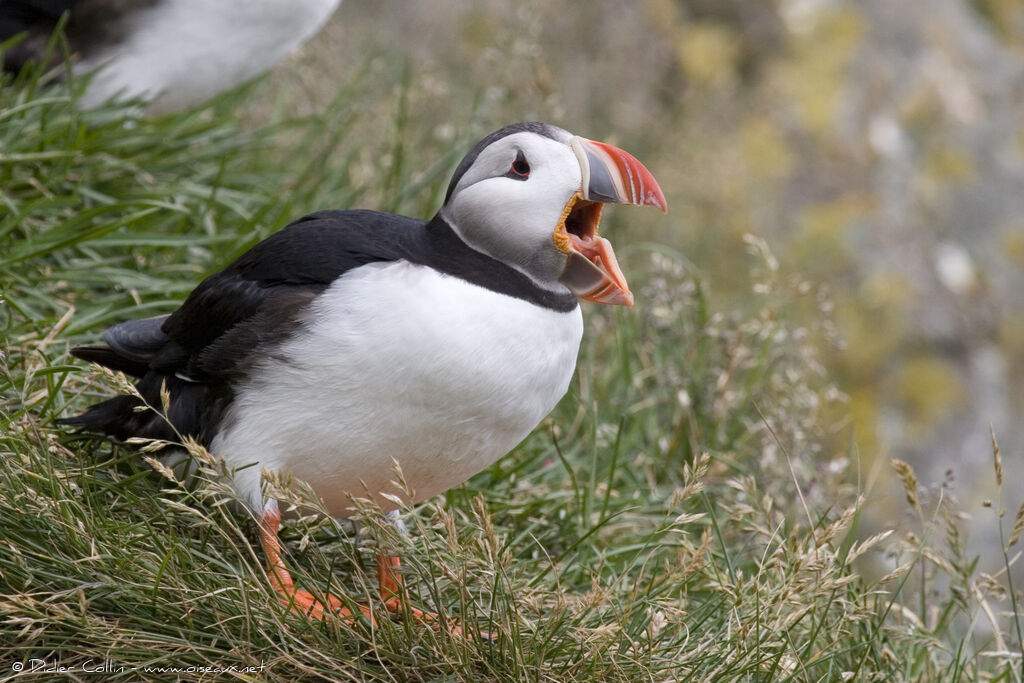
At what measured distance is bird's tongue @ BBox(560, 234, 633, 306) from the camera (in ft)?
8.70

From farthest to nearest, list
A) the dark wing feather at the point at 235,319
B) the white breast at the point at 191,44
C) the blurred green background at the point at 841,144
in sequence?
the blurred green background at the point at 841,144 < the white breast at the point at 191,44 < the dark wing feather at the point at 235,319

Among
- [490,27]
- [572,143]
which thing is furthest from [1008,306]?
[572,143]

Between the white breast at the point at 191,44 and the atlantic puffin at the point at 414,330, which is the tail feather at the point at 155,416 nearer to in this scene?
the atlantic puffin at the point at 414,330

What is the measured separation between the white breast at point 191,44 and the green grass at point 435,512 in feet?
0.52

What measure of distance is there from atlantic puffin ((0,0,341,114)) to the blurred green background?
0.96 m

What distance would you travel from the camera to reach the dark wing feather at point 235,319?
273 cm

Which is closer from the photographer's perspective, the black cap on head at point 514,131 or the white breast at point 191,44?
the black cap on head at point 514,131

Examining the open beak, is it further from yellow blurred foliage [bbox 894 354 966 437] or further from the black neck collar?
yellow blurred foliage [bbox 894 354 966 437]

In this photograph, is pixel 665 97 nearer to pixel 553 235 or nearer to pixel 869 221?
pixel 869 221

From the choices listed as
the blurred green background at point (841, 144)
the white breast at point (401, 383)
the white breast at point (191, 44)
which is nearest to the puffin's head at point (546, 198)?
the white breast at point (401, 383)

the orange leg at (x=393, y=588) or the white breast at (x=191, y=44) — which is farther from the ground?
the white breast at (x=191, y=44)

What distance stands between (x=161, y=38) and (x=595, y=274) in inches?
105

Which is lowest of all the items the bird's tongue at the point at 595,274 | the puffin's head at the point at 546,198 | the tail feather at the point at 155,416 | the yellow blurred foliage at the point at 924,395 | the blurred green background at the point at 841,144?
the yellow blurred foliage at the point at 924,395

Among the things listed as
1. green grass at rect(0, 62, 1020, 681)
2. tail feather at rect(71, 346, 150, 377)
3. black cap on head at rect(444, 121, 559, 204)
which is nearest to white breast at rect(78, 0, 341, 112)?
green grass at rect(0, 62, 1020, 681)
